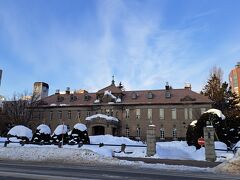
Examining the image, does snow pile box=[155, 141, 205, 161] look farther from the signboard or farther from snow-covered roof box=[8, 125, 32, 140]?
snow-covered roof box=[8, 125, 32, 140]

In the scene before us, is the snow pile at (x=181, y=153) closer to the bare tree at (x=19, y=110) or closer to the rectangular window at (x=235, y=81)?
the bare tree at (x=19, y=110)

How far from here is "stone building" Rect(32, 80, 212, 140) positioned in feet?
184

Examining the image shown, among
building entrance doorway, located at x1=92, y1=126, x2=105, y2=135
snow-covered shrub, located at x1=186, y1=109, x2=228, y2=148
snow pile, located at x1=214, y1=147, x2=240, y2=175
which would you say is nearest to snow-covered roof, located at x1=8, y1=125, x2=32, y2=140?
snow-covered shrub, located at x1=186, y1=109, x2=228, y2=148

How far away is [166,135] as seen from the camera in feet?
188

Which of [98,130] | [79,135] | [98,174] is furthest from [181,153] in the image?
[98,130]

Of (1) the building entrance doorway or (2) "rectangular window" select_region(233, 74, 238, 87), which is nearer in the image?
(1) the building entrance doorway

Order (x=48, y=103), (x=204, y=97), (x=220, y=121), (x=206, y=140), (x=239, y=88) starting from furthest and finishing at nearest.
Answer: (x=239, y=88) → (x=48, y=103) → (x=204, y=97) → (x=220, y=121) → (x=206, y=140)

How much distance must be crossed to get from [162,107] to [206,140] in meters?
37.6

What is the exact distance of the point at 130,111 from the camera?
196ft

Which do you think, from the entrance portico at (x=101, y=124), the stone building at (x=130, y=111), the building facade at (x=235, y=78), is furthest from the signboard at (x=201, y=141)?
the building facade at (x=235, y=78)

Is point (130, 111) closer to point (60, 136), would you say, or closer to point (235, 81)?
point (60, 136)

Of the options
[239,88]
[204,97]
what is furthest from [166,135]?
[239,88]

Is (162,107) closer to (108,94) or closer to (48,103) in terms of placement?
(108,94)

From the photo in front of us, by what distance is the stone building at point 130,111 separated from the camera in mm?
56000
